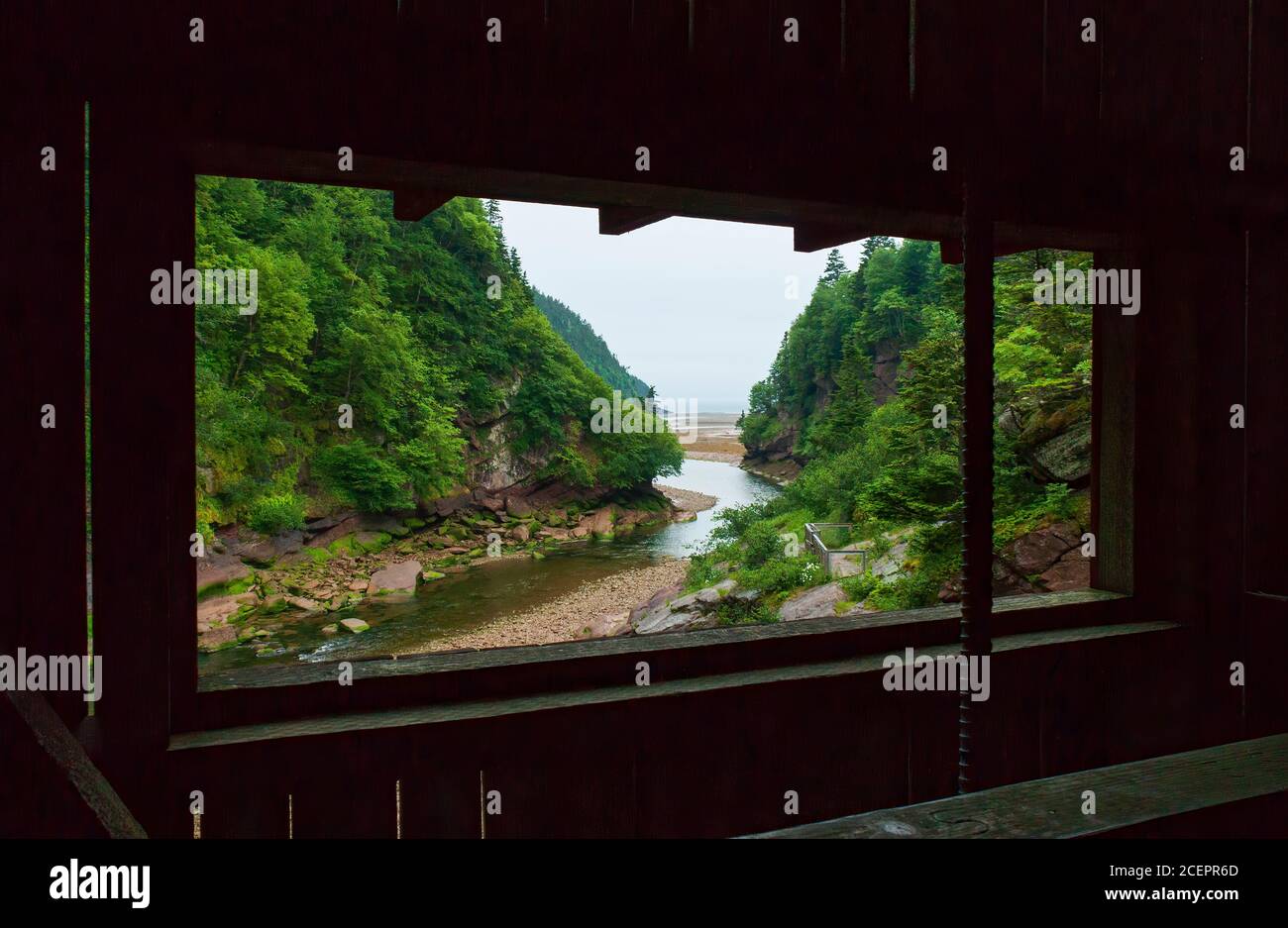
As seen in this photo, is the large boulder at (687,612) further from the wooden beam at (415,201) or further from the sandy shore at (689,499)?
the sandy shore at (689,499)

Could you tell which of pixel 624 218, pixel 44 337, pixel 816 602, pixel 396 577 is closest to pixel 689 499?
pixel 396 577

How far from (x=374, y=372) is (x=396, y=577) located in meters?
7.79

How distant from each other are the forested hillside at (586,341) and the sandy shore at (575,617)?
114ft

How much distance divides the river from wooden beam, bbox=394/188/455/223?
481 inches

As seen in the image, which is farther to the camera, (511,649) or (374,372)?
(374,372)

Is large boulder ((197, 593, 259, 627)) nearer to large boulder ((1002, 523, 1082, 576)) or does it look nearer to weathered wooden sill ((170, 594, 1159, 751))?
large boulder ((1002, 523, 1082, 576))

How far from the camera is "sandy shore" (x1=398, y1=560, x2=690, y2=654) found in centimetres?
1866

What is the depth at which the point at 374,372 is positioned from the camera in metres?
27.0

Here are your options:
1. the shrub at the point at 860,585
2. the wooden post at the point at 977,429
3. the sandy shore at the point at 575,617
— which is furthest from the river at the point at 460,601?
the wooden post at the point at 977,429

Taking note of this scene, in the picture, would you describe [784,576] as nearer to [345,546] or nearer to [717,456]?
[345,546]

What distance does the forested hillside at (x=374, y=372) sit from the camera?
72.3ft

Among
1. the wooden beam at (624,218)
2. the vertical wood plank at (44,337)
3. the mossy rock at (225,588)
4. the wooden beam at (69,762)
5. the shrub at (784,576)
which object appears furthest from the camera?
the mossy rock at (225,588)

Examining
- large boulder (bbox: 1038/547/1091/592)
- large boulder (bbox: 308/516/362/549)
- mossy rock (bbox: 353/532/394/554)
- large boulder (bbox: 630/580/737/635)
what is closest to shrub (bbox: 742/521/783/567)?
large boulder (bbox: 630/580/737/635)
